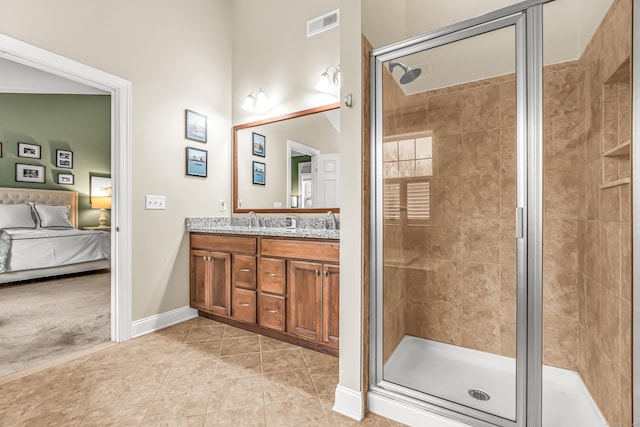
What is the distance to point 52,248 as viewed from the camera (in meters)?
4.30

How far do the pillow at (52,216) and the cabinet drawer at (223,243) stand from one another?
162 inches

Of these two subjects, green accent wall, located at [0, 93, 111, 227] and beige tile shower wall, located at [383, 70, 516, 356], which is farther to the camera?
green accent wall, located at [0, 93, 111, 227]

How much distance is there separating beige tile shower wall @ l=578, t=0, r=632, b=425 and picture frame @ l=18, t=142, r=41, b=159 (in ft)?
24.4

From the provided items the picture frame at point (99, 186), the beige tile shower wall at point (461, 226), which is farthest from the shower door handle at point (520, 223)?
the picture frame at point (99, 186)

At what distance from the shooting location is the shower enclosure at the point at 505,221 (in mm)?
1242

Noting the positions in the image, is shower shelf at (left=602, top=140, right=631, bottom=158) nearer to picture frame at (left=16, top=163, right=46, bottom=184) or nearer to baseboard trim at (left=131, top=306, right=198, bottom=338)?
baseboard trim at (left=131, top=306, right=198, bottom=338)

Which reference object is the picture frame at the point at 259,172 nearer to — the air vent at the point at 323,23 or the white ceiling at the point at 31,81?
the air vent at the point at 323,23

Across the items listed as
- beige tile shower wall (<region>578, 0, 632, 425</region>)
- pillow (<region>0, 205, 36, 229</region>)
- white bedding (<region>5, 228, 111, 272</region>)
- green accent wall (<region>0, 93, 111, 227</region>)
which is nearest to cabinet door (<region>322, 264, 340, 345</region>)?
beige tile shower wall (<region>578, 0, 632, 425</region>)

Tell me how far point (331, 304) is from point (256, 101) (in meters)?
2.16

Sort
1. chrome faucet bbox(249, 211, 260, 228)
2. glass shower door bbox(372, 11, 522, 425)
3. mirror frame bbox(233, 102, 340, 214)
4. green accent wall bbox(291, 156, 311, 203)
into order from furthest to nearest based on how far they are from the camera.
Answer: chrome faucet bbox(249, 211, 260, 228) < green accent wall bbox(291, 156, 311, 203) < mirror frame bbox(233, 102, 340, 214) < glass shower door bbox(372, 11, 522, 425)

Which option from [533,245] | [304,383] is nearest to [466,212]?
[533,245]

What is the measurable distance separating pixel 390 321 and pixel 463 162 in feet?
3.58

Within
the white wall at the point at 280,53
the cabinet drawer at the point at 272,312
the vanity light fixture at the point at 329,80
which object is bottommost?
the cabinet drawer at the point at 272,312

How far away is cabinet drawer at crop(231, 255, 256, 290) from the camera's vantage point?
246 centimetres
